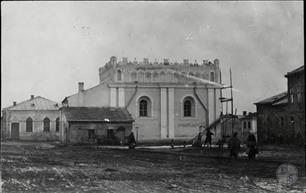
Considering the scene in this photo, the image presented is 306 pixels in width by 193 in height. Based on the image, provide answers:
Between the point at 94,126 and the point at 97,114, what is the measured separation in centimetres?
141

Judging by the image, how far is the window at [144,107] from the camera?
41.4 m

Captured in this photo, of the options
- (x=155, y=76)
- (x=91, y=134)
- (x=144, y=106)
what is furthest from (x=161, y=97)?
(x=91, y=134)

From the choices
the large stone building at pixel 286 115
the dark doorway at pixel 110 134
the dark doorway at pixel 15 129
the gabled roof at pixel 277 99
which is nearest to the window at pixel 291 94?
the large stone building at pixel 286 115

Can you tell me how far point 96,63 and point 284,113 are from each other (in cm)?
1607

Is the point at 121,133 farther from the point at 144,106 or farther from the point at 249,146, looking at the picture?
the point at 249,146

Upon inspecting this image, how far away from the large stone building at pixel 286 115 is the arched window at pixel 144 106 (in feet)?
33.6

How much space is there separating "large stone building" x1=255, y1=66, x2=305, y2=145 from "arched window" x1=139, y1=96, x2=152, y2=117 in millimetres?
10242

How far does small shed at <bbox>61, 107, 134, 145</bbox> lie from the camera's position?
121ft

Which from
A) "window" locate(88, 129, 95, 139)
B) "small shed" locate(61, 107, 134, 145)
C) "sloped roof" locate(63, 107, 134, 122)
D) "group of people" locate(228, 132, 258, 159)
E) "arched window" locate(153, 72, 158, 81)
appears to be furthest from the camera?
"arched window" locate(153, 72, 158, 81)

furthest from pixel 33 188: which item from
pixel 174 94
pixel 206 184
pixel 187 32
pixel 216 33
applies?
pixel 174 94

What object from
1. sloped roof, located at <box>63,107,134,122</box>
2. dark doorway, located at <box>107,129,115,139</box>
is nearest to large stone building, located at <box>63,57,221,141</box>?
sloped roof, located at <box>63,107,134,122</box>

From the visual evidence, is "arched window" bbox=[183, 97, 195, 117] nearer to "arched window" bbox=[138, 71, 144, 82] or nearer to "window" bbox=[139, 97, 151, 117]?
"window" bbox=[139, 97, 151, 117]

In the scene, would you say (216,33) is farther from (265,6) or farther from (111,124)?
(111,124)

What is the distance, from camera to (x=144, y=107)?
1646 inches
